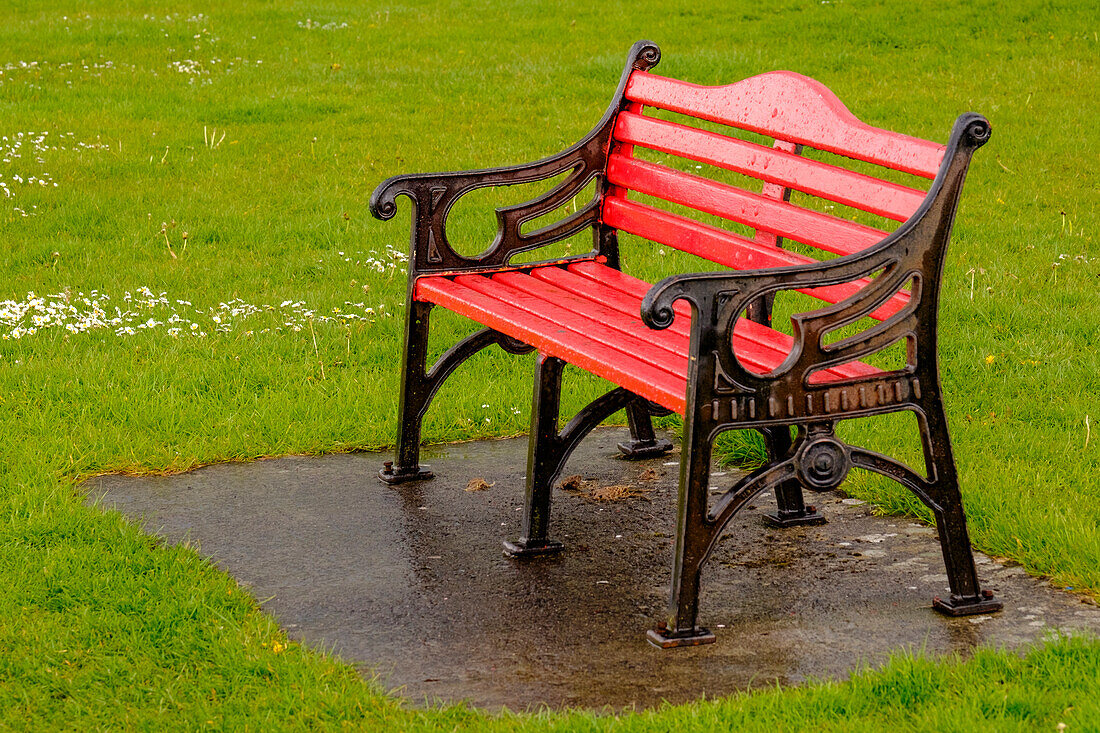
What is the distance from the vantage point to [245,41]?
516 inches

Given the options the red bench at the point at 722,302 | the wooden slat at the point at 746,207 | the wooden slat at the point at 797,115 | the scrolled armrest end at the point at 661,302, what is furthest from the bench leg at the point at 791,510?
the scrolled armrest end at the point at 661,302

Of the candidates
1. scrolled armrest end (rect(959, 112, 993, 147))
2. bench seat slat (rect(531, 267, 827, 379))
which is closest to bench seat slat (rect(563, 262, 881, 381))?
Result: bench seat slat (rect(531, 267, 827, 379))

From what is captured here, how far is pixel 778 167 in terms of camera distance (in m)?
4.04

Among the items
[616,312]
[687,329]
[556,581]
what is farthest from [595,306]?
[556,581]

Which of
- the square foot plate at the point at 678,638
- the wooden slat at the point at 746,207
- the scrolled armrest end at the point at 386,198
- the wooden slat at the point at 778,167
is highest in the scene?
the wooden slat at the point at 778,167

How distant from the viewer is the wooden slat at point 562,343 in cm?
344

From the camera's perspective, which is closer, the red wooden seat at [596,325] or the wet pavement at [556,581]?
the wet pavement at [556,581]

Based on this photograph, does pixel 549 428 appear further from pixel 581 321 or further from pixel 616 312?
pixel 616 312

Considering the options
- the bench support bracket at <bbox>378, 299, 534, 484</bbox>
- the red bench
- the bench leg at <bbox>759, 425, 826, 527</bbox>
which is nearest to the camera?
the red bench

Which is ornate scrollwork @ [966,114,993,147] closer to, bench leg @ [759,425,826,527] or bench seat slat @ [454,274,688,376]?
bench seat slat @ [454,274,688,376]

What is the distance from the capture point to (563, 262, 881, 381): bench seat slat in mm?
3578

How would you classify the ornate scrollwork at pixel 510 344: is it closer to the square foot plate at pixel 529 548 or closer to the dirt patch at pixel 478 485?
the dirt patch at pixel 478 485

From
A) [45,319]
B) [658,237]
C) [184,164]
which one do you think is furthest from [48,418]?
[184,164]

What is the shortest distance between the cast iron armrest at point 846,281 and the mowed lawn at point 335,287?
745 millimetres
